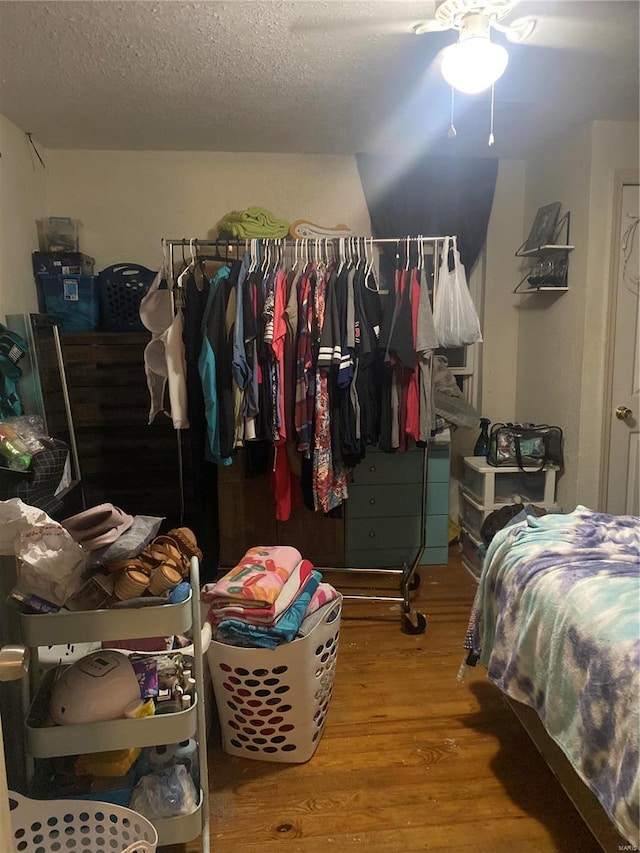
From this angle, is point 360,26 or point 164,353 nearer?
point 360,26

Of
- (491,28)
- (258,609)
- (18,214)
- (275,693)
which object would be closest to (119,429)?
(18,214)

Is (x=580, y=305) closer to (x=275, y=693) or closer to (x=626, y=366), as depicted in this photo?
(x=626, y=366)

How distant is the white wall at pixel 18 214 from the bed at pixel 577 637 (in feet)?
8.06

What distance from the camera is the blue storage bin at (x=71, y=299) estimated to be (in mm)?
3156

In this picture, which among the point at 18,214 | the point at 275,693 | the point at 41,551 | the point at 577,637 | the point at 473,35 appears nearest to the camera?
the point at 41,551

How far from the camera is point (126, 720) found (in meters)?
1.43

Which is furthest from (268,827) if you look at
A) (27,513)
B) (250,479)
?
(250,479)

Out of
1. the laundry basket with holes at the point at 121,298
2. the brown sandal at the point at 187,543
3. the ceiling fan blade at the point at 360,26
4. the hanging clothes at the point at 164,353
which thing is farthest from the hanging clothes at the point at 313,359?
the brown sandal at the point at 187,543

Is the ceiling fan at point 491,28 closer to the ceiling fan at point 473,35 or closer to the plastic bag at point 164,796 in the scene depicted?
the ceiling fan at point 473,35

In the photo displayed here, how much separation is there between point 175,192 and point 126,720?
9.47 ft

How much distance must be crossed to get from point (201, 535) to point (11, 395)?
1.29m

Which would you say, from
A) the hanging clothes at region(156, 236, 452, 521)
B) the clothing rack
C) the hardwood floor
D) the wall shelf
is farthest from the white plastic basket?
the wall shelf

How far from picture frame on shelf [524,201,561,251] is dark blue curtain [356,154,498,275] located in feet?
0.93

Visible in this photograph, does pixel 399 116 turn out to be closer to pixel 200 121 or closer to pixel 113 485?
pixel 200 121
